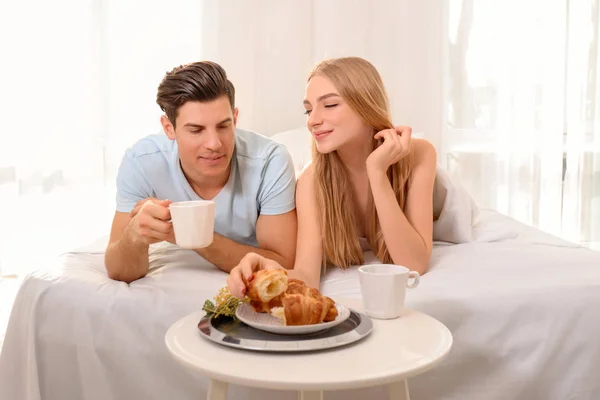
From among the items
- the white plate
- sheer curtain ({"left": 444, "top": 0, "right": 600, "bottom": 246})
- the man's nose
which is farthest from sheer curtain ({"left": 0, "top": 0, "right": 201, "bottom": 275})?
the white plate

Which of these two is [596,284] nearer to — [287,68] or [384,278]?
[384,278]

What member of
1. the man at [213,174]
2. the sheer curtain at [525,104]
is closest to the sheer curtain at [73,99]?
the sheer curtain at [525,104]

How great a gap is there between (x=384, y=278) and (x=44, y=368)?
2.61ft

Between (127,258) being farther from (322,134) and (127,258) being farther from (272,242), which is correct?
(322,134)

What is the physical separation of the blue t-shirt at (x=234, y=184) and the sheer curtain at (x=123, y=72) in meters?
1.48

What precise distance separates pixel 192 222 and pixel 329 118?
727 millimetres

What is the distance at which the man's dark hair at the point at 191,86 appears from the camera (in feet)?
6.05

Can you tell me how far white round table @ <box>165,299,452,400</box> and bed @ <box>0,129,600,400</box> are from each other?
295 millimetres

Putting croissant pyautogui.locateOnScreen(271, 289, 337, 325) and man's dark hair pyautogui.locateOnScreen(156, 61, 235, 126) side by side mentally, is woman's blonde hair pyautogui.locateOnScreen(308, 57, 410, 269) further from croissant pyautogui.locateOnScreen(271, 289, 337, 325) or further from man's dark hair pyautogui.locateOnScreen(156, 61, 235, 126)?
croissant pyautogui.locateOnScreen(271, 289, 337, 325)

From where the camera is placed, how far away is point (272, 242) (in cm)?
196

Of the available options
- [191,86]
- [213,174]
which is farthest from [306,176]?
[191,86]

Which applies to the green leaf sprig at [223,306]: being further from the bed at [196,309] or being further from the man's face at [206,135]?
the man's face at [206,135]

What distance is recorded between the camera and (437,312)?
5.27 feet

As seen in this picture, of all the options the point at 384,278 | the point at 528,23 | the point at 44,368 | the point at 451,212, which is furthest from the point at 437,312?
the point at 528,23
